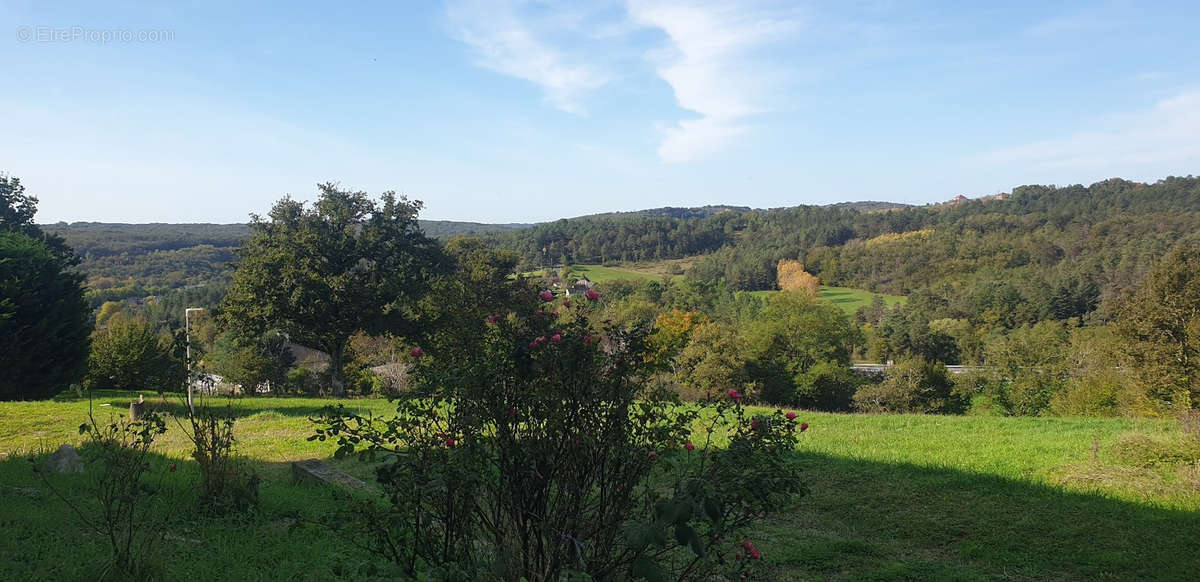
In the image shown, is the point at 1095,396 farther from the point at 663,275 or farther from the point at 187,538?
the point at 663,275

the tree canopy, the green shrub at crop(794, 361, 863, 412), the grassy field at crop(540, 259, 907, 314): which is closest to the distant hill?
the grassy field at crop(540, 259, 907, 314)

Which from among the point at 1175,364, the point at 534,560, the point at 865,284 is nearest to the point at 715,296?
the point at 865,284

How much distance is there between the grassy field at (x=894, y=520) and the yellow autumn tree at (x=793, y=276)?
62497mm

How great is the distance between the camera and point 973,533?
6023 mm

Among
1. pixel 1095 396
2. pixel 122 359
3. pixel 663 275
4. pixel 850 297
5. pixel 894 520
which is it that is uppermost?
pixel 894 520

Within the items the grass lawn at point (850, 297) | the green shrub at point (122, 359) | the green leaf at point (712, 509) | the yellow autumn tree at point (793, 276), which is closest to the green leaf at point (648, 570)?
the green leaf at point (712, 509)

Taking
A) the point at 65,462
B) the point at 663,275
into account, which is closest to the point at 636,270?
the point at 663,275

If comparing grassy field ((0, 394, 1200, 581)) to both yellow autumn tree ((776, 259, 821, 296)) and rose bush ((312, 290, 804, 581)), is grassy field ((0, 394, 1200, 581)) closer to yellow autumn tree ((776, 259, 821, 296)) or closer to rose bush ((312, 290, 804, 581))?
rose bush ((312, 290, 804, 581))

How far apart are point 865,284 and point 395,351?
55280 mm

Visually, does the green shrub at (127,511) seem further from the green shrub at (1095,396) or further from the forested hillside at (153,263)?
the forested hillside at (153,263)

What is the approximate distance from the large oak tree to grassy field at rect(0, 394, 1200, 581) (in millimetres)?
11571

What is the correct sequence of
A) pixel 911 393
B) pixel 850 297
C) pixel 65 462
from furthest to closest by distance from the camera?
pixel 850 297 < pixel 911 393 < pixel 65 462

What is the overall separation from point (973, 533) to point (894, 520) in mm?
719

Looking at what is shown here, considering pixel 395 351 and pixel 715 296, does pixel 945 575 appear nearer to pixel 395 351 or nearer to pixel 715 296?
pixel 395 351
